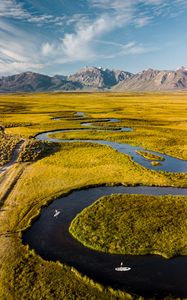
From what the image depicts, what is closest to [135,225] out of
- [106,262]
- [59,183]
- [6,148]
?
[106,262]

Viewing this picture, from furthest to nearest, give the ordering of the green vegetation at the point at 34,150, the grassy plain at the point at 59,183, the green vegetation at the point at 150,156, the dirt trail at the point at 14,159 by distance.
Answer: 1. the green vegetation at the point at 150,156
2. the green vegetation at the point at 34,150
3. the dirt trail at the point at 14,159
4. the grassy plain at the point at 59,183

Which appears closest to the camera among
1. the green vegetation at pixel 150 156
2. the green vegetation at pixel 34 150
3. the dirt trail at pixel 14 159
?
the dirt trail at pixel 14 159

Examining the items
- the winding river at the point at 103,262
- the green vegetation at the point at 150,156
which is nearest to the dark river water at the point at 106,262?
the winding river at the point at 103,262

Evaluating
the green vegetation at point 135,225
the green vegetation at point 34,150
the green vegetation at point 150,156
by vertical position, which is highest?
the green vegetation at point 135,225

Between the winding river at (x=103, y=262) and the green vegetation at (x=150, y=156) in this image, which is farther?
the green vegetation at (x=150, y=156)

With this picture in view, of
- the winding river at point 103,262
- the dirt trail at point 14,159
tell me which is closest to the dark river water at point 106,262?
the winding river at point 103,262

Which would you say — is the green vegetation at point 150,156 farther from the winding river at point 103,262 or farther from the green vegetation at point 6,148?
the winding river at point 103,262

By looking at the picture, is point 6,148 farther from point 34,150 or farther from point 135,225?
point 135,225

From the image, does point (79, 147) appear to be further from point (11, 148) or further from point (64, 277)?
point (64, 277)

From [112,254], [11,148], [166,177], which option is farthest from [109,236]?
[11,148]

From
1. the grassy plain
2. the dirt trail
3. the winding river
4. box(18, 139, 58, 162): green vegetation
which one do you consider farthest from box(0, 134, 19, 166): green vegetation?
the winding river

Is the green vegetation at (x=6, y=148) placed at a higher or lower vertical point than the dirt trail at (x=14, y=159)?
higher
